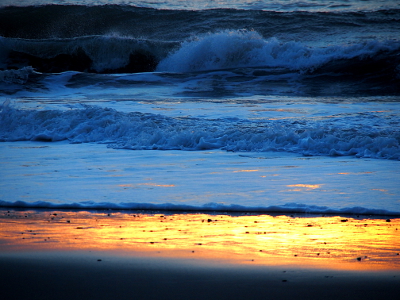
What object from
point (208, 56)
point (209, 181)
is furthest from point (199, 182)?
point (208, 56)

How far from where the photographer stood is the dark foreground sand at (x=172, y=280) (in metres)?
2.28

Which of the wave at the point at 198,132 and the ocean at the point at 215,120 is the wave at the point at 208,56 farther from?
the wave at the point at 198,132

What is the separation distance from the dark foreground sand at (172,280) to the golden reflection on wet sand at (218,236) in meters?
0.13

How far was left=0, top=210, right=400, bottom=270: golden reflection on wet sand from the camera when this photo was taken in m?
2.71

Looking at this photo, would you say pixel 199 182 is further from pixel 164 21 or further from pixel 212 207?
pixel 164 21

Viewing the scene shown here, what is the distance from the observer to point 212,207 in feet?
12.1

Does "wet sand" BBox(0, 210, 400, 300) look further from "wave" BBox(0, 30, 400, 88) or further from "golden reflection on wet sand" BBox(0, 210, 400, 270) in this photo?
"wave" BBox(0, 30, 400, 88)

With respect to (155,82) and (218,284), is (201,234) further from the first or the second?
(155,82)

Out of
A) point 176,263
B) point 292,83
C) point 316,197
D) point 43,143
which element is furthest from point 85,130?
point 292,83

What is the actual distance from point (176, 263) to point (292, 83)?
10.2 m

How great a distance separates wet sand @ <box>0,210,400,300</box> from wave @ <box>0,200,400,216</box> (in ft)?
0.43

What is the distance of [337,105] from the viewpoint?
903 cm

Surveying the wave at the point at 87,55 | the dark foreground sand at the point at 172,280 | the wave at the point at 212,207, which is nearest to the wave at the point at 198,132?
the wave at the point at 212,207

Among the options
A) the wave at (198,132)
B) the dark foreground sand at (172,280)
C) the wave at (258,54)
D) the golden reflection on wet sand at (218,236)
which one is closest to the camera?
the dark foreground sand at (172,280)
